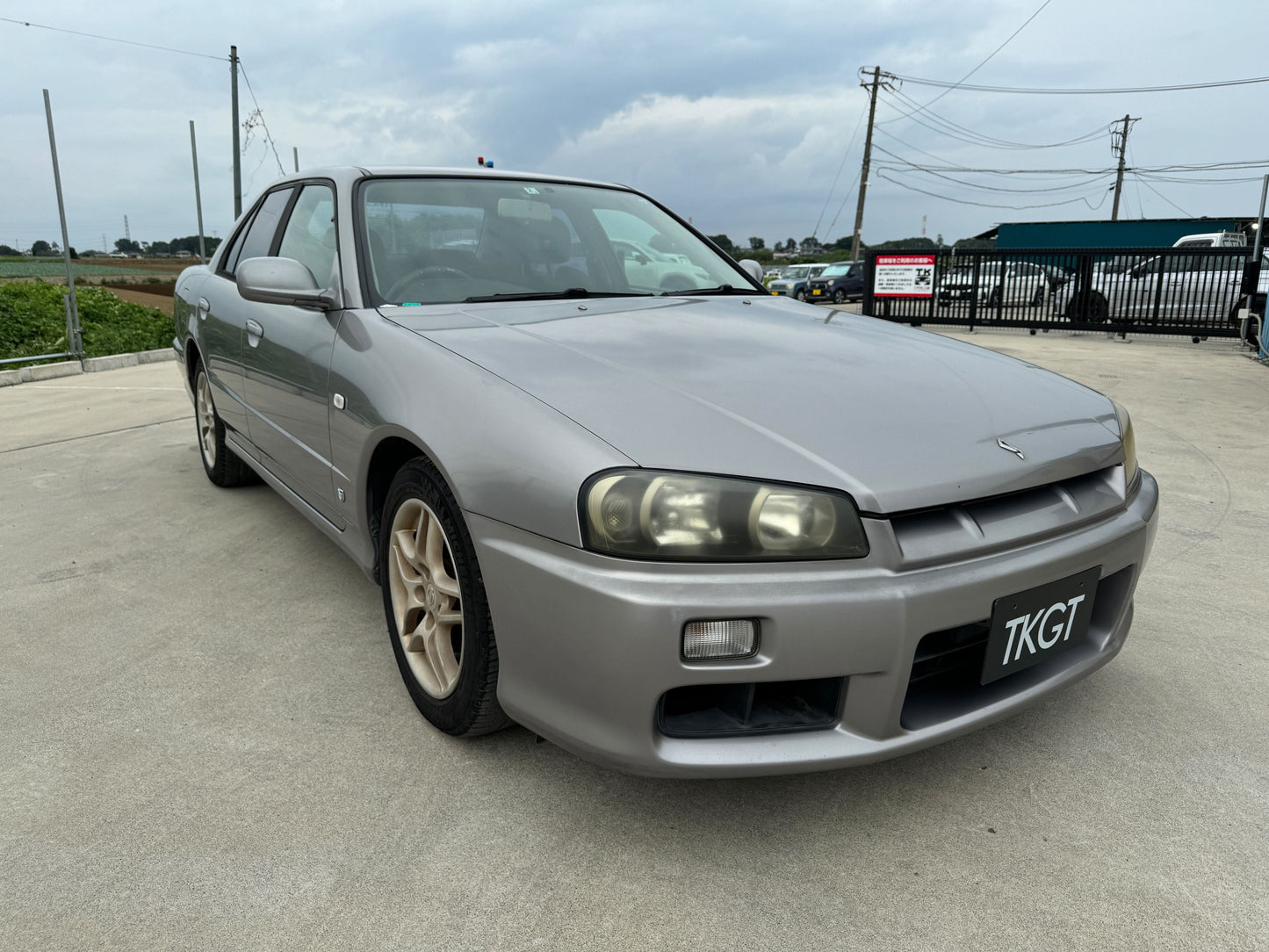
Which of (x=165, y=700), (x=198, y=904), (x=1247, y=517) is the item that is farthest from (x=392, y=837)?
(x=1247, y=517)

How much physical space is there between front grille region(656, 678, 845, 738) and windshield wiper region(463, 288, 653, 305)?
1.34 meters

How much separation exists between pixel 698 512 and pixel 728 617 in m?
0.18

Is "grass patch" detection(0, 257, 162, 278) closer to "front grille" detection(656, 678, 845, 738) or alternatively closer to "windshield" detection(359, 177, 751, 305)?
"windshield" detection(359, 177, 751, 305)

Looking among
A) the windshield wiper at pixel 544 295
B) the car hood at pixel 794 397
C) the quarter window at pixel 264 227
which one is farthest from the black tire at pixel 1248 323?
the quarter window at pixel 264 227

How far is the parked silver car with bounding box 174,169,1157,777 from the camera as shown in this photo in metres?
1.49

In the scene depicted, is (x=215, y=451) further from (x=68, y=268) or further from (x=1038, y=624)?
(x=68, y=268)

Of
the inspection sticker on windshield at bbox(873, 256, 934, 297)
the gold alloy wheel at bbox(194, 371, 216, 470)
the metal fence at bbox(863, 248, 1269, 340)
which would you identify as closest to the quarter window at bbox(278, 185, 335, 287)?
the gold alloy wheel at bbox(194, 371, 216, 470)

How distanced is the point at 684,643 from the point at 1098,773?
3.73 ft

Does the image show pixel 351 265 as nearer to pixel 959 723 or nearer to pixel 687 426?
pixel 687 426

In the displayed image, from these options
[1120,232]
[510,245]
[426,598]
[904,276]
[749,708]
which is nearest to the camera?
[749,708]

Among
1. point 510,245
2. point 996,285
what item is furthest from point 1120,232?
point 510,245

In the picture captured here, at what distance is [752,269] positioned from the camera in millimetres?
3514

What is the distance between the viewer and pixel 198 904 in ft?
5.05

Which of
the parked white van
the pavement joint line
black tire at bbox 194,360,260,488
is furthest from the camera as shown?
the parked white van
